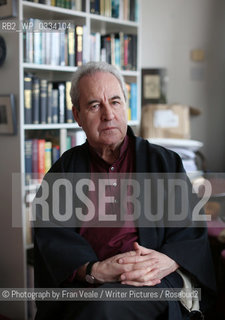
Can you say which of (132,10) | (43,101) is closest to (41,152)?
(43,101)

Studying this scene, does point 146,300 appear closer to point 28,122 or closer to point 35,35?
point 28,122

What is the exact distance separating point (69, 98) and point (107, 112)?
93 cm

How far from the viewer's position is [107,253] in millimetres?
1550

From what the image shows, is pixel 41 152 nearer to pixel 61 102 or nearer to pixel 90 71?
pixel 61 102

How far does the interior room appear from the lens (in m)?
2.22

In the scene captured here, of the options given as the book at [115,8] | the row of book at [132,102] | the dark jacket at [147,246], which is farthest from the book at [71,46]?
the dark jacket at [147,246]

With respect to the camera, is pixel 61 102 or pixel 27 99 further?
pixel 61 102

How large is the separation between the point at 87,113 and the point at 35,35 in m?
0.88

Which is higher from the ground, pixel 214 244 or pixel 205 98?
pixel 205 98

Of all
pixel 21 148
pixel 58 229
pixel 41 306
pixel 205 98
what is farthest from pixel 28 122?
pixel 205 98

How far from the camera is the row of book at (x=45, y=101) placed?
2.26m

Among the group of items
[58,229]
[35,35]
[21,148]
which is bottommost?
[58,229]

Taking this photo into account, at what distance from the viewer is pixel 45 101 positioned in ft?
7.75

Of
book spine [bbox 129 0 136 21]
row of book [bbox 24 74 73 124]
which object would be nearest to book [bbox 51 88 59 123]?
row of book [bbox 24 74 73 124]
